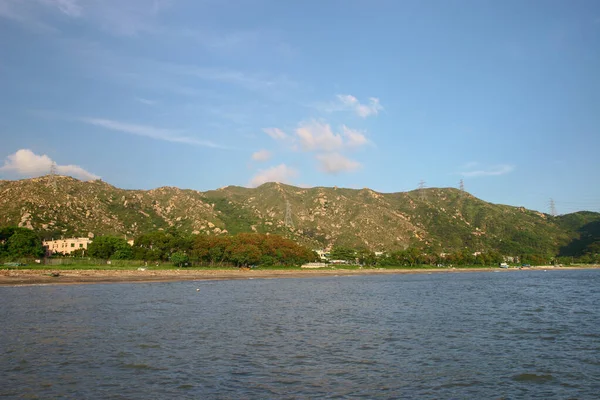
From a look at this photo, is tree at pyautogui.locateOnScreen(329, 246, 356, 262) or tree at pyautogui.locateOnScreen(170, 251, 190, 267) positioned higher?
A: tree at pyautogui.locateOnScreen(329, 246, 356, 262)

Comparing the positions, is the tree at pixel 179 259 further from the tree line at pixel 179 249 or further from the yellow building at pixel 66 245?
the yellow building at pixel 66 245

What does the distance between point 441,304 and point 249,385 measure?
35.6m

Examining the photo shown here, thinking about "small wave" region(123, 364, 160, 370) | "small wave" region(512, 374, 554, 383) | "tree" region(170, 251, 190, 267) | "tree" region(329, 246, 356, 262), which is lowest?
"small wave" region(123, 364, 160, 370)

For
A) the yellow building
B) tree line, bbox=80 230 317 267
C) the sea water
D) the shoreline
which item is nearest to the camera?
the sea water

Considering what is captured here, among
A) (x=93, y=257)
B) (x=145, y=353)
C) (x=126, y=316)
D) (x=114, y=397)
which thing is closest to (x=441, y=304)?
(x=126, y=316)

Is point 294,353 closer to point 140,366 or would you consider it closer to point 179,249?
point 140,366

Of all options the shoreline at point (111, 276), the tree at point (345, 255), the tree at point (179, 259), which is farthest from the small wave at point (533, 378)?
the tree at point (345, 255)

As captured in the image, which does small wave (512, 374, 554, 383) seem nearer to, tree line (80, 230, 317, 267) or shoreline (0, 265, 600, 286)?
shoreline (0, 265, 600, 286)

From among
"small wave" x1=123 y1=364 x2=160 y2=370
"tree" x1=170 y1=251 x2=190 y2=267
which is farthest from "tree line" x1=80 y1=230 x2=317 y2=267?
"small wave" x1=123 y1=364 x2=160 y2=370

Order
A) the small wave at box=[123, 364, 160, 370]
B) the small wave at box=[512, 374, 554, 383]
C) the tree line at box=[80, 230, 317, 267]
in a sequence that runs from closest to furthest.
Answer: the small wave at box=[512, 374, 554, 383], the small wave at box=[123, 364, 160, 370], the tree line at box=[80, 230, 317, 267]

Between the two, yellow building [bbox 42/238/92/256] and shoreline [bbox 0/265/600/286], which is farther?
yellow building [bbox 42/238/92/256]

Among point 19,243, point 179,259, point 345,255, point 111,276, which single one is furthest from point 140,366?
point 345,255

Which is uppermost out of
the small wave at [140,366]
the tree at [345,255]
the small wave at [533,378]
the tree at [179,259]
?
the tree at [345,255]

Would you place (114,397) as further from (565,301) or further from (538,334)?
(565,301)
